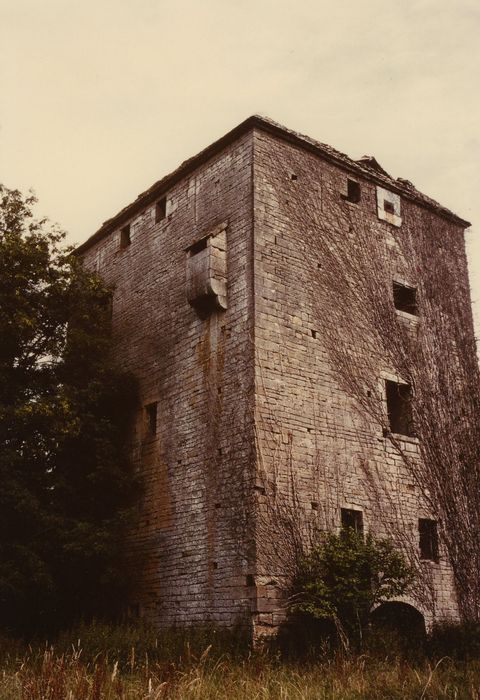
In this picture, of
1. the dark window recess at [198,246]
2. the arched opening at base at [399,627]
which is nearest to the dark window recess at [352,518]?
the arched opening at base at [399,627]

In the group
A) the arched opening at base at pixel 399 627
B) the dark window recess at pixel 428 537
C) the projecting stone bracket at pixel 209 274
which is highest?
the projecting stone bracket at pixel 209 274

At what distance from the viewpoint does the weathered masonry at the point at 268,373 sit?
13.0 meters

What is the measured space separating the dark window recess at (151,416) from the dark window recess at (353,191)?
6.44 meters

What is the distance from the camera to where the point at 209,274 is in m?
14.5

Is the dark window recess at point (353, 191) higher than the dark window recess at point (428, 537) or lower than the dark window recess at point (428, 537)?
higher

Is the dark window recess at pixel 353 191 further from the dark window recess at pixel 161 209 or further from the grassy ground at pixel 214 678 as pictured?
the grassy ground at pixel 214 678

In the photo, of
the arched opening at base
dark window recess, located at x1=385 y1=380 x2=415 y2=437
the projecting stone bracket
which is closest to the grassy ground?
the arched opening at base

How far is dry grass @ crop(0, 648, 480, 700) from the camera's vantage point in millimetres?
6441

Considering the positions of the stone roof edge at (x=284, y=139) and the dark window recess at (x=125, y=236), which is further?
the dark window recess at (x=125, y=236)

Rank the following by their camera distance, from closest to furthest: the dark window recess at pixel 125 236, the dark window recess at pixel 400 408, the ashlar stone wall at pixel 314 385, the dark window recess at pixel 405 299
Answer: the ashlar stone wall at pixel 314 385 → the dark window recess at pixel 400 408 → the dark window recess at pixel 405 299 → the dark window recess at pixel 125 236

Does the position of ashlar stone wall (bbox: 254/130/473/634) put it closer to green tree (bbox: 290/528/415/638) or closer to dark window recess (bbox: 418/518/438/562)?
dark window recess (bbox: 418/518/438/562)

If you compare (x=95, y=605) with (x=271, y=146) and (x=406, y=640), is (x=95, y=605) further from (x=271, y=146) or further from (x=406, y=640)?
(x=271, y=146)

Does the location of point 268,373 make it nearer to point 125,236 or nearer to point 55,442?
point 55,442

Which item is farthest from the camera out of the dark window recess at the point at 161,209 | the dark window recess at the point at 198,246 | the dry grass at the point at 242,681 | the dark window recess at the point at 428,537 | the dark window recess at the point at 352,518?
→ the dark window recess at the point at 161,209
